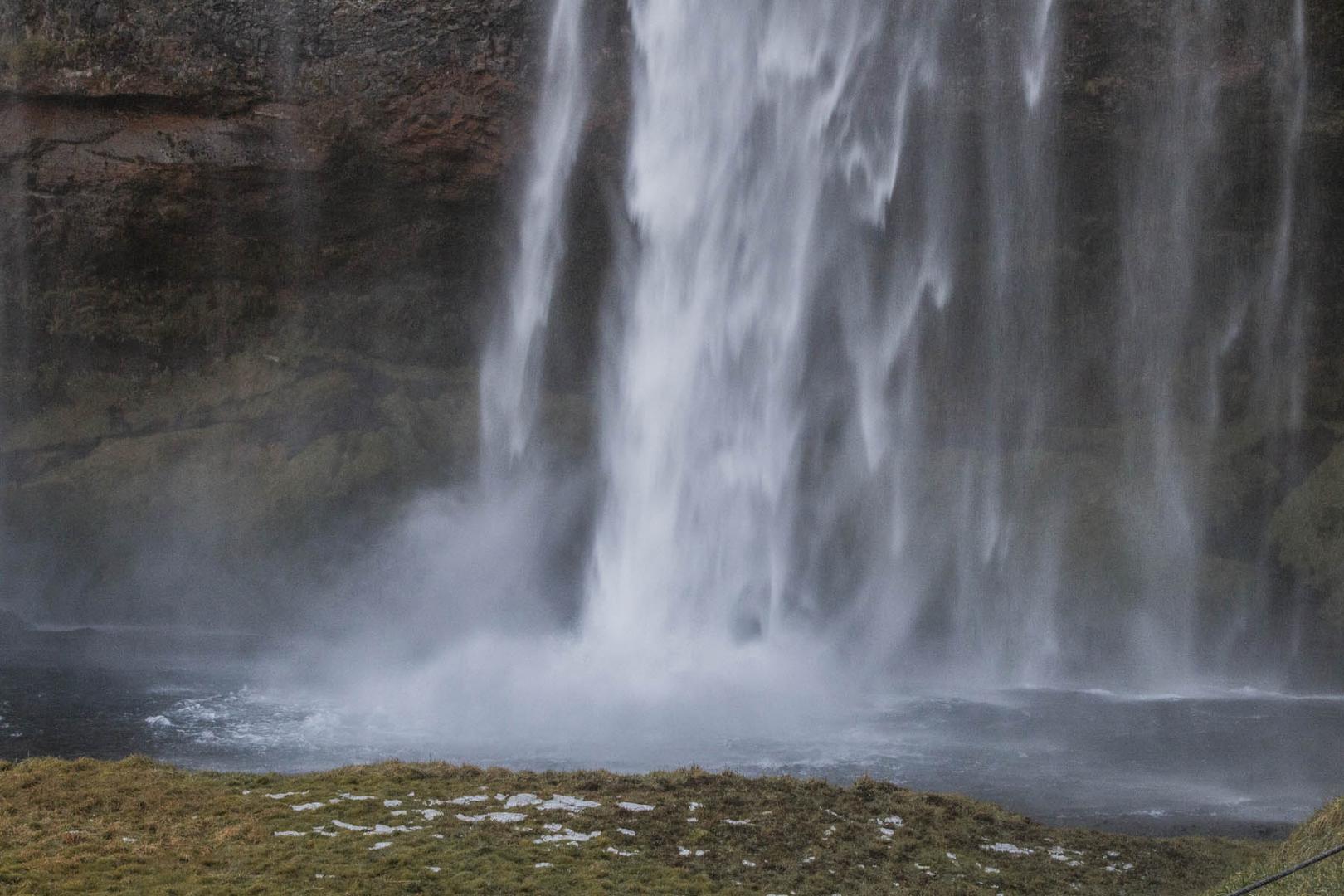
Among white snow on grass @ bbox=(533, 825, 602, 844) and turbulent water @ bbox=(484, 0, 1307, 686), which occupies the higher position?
turbulent water @ bbox=(484, 0, 1307, 686)

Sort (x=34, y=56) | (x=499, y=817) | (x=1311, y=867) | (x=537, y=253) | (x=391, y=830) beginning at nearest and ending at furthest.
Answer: (x=1311, y=867), (x=391, y=830), (x=499, y=817), (x=34, y=56), (x=537, y=253)

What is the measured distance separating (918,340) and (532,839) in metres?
19.4

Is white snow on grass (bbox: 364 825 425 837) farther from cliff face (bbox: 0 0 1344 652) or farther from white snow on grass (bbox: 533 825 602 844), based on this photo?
cliff face (bbox: 0 0 1344 652)

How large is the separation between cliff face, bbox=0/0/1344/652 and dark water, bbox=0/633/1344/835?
22.5ft

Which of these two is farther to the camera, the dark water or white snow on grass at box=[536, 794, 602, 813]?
the dark water

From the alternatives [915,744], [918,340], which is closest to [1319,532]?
[918,340]

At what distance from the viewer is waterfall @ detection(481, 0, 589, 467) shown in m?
25.7

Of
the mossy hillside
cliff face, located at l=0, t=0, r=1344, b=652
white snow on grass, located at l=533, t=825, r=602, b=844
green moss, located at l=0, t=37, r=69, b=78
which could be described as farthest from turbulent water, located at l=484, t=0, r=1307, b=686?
white snow on grass, located at l=533, t=825, r=602, b=844

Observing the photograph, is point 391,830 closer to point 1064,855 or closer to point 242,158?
point 1064,855

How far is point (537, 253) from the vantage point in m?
28.0

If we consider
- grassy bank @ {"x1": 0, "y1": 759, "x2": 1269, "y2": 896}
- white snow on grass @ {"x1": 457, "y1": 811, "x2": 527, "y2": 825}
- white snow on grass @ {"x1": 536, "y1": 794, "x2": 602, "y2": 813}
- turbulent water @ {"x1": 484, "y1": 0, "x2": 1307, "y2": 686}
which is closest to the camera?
grassy bank @ {"x1": 0, "y1": 759, "x2": 1269, "y2": 896}

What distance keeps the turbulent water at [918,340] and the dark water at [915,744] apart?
432 centimetres

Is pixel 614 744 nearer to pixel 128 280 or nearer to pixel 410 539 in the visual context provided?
pixel 410 539

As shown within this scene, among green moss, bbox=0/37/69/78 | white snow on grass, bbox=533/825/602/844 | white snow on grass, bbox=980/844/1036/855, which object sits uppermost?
green moss, bbox=0/37/69/78
